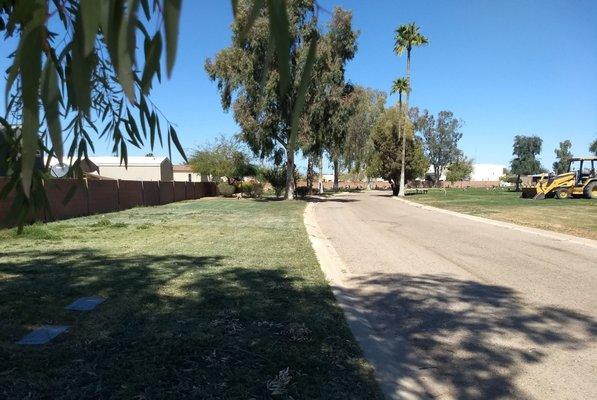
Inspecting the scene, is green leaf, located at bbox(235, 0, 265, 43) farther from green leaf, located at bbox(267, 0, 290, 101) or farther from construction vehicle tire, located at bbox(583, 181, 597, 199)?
construction vehicle tire, located at bbox(583, 181, 597, 199)

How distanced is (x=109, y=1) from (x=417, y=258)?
1031cm

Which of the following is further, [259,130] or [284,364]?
[259,130]

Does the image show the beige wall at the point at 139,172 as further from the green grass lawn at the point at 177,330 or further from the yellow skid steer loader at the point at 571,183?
the green grass lawn at the point at 177,330

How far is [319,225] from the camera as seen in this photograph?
19.3 metres

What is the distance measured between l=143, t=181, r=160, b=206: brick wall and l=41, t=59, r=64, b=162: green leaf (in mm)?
30979

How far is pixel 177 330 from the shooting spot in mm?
5000

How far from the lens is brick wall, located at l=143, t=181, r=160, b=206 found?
31672 millimetres

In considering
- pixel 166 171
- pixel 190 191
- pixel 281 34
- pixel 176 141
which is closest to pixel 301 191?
pixel 190 191

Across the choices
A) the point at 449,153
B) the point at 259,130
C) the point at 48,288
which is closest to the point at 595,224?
the point at 48,288

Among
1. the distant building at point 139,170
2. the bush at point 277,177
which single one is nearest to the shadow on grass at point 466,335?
the bush at point 277,177

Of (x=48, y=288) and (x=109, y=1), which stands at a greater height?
(x=109, y=1)

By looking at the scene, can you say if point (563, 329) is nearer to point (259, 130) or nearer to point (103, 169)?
point (259, 130)

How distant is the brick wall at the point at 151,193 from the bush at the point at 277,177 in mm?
14637

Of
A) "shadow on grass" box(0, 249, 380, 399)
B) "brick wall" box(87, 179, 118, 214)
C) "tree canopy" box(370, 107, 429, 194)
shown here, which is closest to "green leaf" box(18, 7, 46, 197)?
"shadow on grass" box(0, 249, 380, 399)
